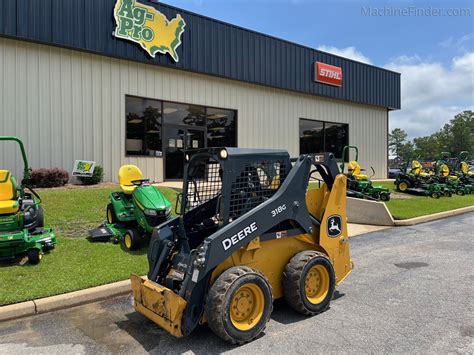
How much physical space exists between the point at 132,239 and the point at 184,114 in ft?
31.3

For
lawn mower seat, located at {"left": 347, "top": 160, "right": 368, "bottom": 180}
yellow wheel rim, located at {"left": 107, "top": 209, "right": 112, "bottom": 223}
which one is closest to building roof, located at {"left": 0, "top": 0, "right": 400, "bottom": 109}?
lawn mower seat, located at {"left": 347, "top": 160, "right": 368, "bottom": 180}

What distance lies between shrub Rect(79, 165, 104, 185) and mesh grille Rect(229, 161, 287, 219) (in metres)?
9.45

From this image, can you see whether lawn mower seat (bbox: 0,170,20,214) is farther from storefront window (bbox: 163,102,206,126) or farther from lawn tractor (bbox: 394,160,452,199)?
lawn tractor (bbox: 394,160,452,199)

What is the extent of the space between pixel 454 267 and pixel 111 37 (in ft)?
38.7

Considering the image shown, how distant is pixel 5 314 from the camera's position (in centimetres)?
427

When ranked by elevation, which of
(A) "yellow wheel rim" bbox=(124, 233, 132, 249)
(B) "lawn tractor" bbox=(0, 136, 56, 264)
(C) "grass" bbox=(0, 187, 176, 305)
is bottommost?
(C) "grass" bbox=(0, 187, 176, 305)

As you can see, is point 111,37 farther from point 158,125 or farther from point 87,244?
point 87,244

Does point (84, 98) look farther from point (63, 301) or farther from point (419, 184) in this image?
point (419, 184)

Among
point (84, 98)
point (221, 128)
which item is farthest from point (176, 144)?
point (84, 98)

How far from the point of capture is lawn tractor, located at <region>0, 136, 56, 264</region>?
5.62 meters

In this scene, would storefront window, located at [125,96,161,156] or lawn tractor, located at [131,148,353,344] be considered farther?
storefront window, located at [125,96,161,156]

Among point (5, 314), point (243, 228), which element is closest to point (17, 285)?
point (5, 314)

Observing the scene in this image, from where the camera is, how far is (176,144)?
15156 millimetres

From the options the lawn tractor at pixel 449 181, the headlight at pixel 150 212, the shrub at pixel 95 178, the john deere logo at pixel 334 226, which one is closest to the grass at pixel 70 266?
the headlight at pixel 150 212
